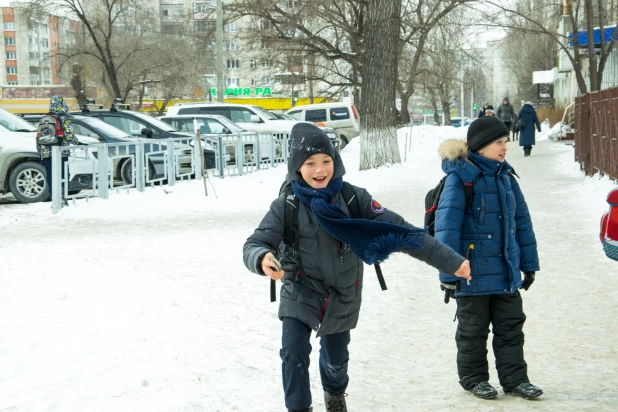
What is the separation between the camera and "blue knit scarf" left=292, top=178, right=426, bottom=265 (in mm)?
3572

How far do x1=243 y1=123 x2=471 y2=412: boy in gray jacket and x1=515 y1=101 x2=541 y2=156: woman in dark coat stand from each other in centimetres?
2077

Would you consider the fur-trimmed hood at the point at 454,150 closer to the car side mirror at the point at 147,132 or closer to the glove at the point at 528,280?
the glove at the point at 528,280

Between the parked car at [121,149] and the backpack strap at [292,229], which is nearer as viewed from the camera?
the backpack strap at [292,229]

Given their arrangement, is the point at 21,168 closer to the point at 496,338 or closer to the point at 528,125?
the point at 496,338

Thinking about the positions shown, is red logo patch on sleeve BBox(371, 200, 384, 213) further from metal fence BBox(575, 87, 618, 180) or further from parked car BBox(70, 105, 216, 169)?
parked car BBox(70, 105, 216, 169)

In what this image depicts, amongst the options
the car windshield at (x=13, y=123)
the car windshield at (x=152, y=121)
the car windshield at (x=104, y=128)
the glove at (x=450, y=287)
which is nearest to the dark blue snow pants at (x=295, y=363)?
the glove at (x=450, y=287)

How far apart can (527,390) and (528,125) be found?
2048 cm

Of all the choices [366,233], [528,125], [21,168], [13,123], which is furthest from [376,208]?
[528,125]

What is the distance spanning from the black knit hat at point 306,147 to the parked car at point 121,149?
11567 mm

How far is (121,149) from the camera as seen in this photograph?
1532 centimetres

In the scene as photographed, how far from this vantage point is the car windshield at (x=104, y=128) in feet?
55.0

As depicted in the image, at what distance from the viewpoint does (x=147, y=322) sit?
5.98 m

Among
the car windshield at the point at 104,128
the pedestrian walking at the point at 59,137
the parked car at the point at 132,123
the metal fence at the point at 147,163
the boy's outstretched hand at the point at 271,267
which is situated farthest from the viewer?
the parked car at the point at 132,123

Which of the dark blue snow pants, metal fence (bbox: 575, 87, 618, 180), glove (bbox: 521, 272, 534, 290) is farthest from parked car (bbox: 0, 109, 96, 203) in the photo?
the dark blue snow pants
